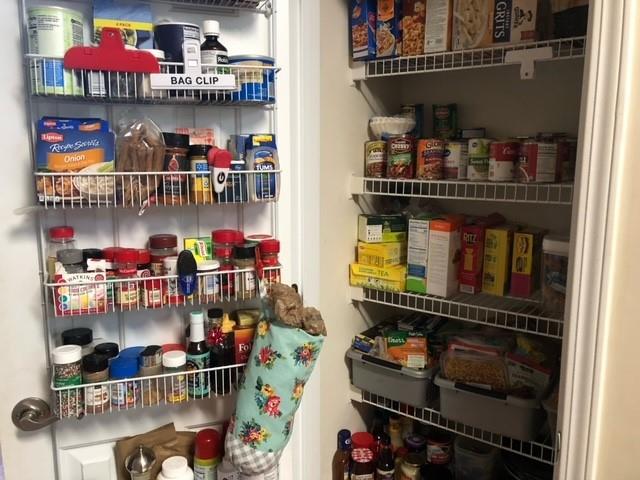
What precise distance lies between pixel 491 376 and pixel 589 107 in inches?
32.2

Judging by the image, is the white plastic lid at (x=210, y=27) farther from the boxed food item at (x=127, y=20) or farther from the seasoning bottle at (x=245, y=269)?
the seasoning bottle at (x=245, y=269)

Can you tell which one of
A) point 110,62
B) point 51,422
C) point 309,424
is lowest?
point 309,424

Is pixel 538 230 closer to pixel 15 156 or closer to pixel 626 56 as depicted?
pixel 626 56

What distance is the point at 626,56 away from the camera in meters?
0.76

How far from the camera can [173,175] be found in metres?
1.13

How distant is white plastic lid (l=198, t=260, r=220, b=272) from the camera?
121 cm

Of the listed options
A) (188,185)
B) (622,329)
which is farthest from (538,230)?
(188,185)

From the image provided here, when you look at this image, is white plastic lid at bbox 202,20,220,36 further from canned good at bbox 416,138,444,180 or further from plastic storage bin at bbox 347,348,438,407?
plastic storage bin at bbox 347,348,438,407

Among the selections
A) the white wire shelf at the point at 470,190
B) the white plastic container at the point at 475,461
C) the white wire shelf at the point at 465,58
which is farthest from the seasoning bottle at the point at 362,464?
the white wire shelf at the point at 465,58

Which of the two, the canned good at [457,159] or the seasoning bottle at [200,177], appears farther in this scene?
the canned good at [457,159]

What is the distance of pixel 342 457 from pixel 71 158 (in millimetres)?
1149

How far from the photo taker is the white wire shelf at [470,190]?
1.25 metres

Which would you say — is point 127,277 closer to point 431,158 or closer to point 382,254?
point 382,254

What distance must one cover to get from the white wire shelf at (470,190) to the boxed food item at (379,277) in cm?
22
